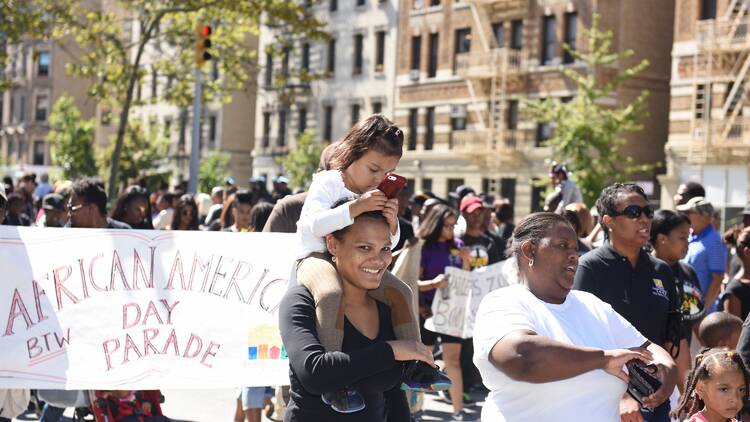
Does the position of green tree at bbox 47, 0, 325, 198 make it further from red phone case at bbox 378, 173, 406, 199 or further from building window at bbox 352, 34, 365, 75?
red phone case at bbox 378, 173, 406, 199

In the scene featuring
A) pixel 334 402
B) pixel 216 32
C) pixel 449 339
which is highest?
pixel 216 32

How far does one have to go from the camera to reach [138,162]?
5219cm

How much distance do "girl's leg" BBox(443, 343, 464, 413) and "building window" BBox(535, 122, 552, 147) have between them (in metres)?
29.1

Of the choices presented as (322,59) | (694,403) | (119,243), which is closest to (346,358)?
(694,403)

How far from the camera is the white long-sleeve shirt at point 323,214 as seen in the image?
15.4 feet

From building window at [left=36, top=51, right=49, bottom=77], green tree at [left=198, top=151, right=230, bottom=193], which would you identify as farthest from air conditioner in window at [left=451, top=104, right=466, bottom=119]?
building window at [left=36, top=51, right=49, bottom=77]

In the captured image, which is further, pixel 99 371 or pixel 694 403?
pixel 99 371

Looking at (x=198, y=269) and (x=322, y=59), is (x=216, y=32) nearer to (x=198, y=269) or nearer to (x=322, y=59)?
(x=198, y=269)

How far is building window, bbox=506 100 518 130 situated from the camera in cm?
4128

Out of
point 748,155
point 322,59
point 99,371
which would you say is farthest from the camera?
point 322,59

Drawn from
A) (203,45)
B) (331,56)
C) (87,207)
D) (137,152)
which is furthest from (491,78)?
(87,207)

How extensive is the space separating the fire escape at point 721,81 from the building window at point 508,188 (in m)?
8.23

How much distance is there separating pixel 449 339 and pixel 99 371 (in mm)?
4603

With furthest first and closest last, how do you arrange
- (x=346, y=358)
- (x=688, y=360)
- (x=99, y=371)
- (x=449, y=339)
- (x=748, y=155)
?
(x=748, y=155) → (x=449, y=339) → (x=99, y=371) → (x=688, y=360) → (x=346, y=358)
